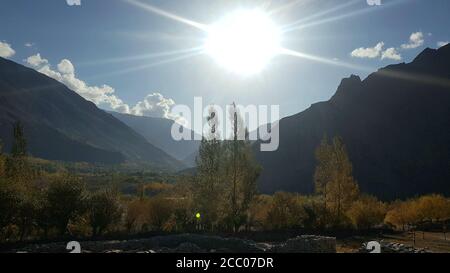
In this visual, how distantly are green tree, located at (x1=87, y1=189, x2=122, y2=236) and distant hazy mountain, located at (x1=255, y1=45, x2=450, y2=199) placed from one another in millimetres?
105208

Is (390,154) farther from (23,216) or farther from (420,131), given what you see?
(23,216)

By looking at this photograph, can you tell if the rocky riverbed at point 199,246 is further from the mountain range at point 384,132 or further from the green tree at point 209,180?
the mountain range at point 384,132

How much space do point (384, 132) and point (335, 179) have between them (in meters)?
115

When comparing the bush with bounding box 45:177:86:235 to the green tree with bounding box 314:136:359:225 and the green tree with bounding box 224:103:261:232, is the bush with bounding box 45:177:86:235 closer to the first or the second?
the green tree with bounding box 224:103:261:232

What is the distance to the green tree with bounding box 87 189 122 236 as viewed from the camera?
33719 mm

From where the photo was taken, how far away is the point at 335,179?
44656 millimetres

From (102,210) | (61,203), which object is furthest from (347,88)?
(61,203)

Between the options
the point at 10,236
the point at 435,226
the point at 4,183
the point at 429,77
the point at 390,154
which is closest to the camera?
the point at 4,183

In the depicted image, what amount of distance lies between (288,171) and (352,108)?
38.4 m

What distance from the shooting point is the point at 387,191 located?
12419cm

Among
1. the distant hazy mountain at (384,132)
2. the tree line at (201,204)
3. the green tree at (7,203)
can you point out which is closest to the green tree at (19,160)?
the tree line at (201,204)

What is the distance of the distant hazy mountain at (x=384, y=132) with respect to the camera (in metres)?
127

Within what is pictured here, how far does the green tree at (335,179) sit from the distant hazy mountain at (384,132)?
84491 millimetres
